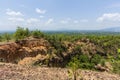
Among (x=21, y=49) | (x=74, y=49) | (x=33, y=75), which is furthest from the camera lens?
(x=74, y=49)

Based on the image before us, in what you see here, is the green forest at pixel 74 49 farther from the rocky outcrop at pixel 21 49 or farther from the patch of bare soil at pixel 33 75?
the patch of bare soil at pixel 33 75

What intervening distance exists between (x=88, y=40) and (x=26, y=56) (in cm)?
3413

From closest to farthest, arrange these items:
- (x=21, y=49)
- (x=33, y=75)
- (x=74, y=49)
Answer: (x=33, y=75) < (x=21, y=49) < (x=74, y=49)

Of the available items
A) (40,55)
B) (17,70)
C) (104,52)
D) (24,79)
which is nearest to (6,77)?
(24,79)

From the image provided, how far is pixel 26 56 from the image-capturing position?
2383 cm

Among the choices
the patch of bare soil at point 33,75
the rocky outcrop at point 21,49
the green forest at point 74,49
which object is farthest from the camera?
the green forest at point 74,49

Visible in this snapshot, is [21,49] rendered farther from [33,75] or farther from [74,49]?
[74,49]

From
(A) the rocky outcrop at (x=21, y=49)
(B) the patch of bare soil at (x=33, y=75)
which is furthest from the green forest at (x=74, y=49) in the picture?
(B) the patch of bare soil at (x=33, y=75)

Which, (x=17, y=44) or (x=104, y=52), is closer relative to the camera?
(x=17, y=44)

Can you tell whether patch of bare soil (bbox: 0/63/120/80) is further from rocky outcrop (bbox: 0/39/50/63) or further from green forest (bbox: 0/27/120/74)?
green forest (bbox: 0/27/120/74)

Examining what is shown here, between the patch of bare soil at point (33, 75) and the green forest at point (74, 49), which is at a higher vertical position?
the patch of bare soil at point (33, 75)

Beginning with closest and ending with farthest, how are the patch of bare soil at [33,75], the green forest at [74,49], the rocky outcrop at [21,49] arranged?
the patch of bare soil at [33,75] → the rocky outcrop at [21,49] → the green forest at [74,49]

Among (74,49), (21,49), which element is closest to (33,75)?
(21,49)

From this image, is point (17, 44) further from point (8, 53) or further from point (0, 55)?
point (0, 55)
